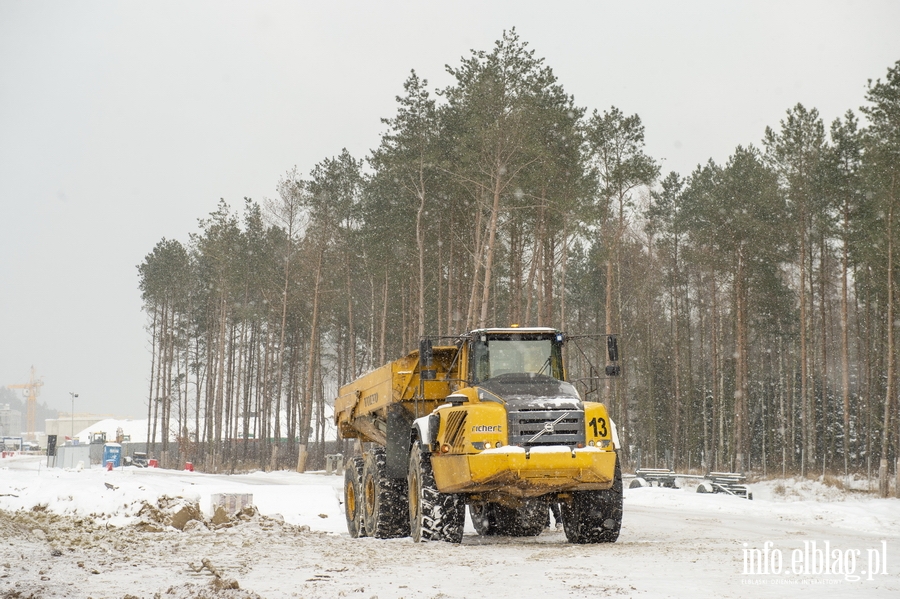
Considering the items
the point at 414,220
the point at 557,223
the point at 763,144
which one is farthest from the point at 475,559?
the point at 763,144

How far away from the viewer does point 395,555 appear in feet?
34.6

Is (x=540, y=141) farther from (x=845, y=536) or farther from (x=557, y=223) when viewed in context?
(x=845, y=536)

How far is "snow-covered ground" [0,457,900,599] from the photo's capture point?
7.87 metres

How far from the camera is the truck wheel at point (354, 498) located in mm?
14805

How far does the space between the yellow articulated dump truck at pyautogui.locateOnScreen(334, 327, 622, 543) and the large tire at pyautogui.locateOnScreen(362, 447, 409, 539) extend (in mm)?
15

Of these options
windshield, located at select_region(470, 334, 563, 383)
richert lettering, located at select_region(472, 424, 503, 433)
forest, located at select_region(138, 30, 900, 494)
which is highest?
forest, located at select_region(138, 30, 900, 494)

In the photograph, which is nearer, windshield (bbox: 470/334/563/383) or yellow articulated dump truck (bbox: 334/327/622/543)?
yellow articulated dump truck (bbox: 334/327/622/543)

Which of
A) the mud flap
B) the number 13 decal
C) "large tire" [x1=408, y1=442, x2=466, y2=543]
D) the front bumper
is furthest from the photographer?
the mud flap

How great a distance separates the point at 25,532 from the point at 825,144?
33.0 meters

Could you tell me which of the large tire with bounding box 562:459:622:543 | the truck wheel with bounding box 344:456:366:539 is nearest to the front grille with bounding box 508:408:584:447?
the large tire with bounding box 562:459:622:543

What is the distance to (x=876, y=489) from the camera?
29.7 m

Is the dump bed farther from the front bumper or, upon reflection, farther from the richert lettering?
the front bumper

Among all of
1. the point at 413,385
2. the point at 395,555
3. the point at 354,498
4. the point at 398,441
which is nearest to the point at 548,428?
the point at 395,555

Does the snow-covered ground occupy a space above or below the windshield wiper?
below
